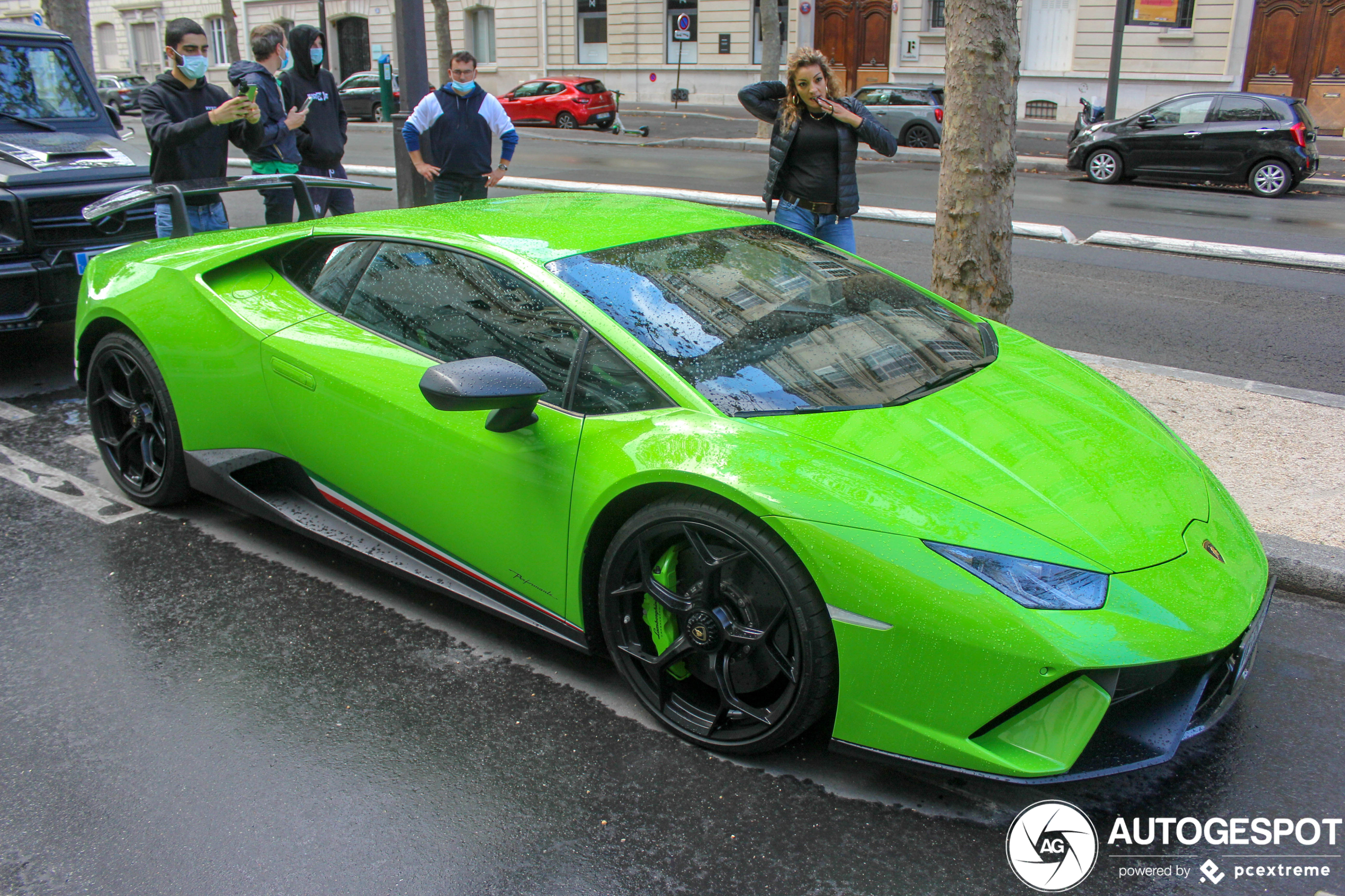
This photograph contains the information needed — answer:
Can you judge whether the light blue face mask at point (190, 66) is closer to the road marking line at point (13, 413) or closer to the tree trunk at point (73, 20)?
the road marking line at point (13, 413)

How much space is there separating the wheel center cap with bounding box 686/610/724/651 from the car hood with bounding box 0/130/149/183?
526 cm

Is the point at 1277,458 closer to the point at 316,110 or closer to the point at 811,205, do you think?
the point at 811,205

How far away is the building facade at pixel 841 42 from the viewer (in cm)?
2573

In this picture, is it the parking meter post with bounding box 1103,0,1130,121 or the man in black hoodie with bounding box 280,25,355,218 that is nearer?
the man in black hoodie with bounding box 280,25,355,218

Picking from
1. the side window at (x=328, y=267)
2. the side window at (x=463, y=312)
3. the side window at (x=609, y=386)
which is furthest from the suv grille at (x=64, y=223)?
the side window at (x=609, y=386)

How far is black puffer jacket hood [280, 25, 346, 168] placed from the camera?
7.48 meters

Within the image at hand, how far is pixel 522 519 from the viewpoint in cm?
292

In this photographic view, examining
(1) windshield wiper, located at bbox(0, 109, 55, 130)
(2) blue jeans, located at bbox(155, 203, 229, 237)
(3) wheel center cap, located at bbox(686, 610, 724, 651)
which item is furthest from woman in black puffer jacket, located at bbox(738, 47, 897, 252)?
(1) windshield wiper, located at bbox(0, 109, 55, 130)

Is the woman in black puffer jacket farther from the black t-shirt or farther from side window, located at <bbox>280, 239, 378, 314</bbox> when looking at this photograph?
side window, located at <bbox>280, 239, 378, 314</bbox>

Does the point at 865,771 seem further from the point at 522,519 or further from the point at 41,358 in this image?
the point at 41,358

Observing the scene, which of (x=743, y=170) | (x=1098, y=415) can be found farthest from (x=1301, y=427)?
(x=743, y=170)

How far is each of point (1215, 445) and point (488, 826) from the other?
3821 millimetres

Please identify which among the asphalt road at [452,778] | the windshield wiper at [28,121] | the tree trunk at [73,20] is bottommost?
the asphalt road at [452,778]

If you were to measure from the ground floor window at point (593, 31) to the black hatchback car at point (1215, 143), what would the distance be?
961 inches
